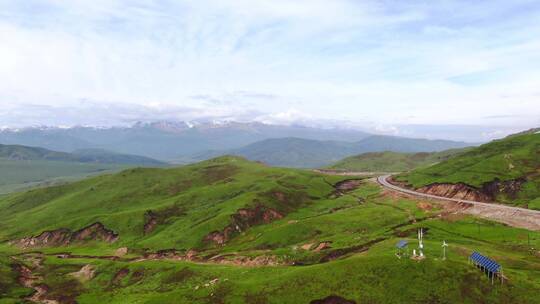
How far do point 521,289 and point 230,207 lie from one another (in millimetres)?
127083

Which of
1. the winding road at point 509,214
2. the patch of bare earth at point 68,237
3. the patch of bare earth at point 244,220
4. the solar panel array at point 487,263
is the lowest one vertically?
the patch of bare earth at point 68,237

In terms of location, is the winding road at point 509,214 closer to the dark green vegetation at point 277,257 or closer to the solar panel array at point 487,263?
the dark green vegetation at point 277,257

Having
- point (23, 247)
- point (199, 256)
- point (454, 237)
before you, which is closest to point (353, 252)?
point (454, 237)

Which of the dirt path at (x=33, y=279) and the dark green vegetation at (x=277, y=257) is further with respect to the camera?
the dirt path at (x=33, y=279)

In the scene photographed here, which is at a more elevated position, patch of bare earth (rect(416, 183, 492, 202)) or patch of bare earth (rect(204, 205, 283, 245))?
patch of bare earth (rect(416, 183, 492, 202))

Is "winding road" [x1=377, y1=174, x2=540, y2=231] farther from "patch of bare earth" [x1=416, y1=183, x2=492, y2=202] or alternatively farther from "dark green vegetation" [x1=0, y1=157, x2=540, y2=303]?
"patch of bare earth" [x1=416, y1=183, x2=492, y2=202]

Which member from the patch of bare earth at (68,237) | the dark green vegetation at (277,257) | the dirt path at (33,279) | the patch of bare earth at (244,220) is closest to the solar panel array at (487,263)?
the dark green vegetation at (277,257)

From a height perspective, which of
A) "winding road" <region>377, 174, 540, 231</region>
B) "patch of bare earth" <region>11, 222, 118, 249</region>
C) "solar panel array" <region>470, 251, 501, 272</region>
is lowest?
"patch of bare earth" <region>11, 222, 118, 249</region>

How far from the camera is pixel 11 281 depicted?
11706cm

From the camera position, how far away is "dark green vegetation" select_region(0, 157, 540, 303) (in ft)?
226

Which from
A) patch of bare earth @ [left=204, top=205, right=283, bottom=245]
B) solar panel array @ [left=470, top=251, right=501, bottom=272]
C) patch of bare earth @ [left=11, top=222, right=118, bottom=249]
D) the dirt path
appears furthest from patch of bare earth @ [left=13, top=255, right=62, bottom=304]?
solar panel array @ [left=470, top=251, right=501, bottom=272]

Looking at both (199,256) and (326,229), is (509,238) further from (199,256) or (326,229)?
(199,256)

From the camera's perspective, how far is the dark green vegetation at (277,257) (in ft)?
226

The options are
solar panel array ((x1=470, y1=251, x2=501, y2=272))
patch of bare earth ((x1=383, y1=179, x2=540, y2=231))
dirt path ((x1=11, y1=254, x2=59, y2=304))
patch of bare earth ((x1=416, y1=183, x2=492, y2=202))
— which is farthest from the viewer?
patch of bare earth ((x1=416, y1=183, x2=492, y2=202))
